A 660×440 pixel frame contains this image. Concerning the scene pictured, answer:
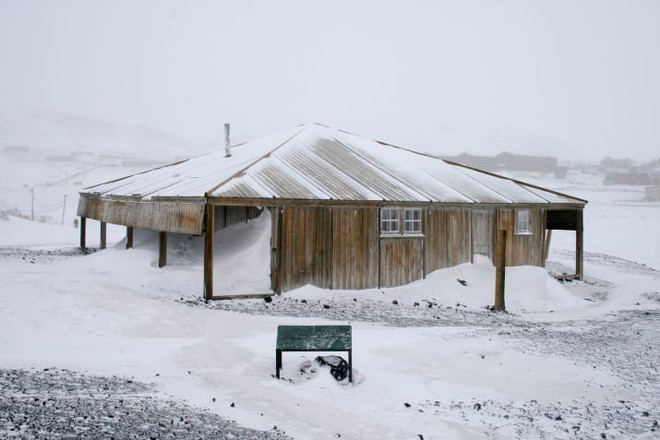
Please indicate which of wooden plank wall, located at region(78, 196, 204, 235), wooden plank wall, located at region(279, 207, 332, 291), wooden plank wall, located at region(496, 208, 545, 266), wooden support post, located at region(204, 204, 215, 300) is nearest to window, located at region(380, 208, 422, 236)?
wooden plank wall, located at region(279, 207, 332, 291)

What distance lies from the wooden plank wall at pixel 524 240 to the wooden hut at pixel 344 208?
0.04 m

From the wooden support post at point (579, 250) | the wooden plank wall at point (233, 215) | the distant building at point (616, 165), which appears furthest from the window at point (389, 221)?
the distant building at point (616, 165)

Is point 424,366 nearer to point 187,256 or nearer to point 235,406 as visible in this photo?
point 235,406

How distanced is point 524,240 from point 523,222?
2.53 feet

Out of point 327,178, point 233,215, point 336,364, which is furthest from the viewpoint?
point 233,215

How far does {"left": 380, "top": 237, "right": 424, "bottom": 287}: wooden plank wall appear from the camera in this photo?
1925 cm

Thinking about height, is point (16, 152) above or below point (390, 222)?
above

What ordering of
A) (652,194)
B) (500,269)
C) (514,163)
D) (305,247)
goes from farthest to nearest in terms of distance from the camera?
(514,163)
(652,194)
(305,247)
(500,269)

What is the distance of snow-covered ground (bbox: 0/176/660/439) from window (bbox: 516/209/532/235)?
383 centimetres

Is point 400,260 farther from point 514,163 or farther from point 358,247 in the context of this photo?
point 514,163

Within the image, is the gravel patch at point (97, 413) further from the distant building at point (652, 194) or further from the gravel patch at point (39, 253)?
the distant building at point (652, 194)

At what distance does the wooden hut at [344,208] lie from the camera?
17.6 m

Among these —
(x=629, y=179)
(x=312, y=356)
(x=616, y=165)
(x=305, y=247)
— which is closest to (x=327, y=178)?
(x=305, y=247)

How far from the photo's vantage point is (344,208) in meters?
18.6
